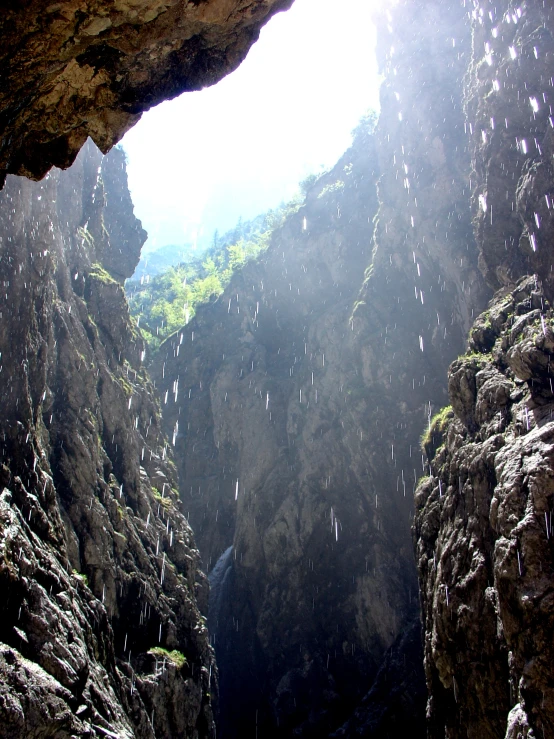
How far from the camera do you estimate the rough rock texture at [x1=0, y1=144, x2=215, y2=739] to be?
40.6ft

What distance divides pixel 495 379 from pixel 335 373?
24736 mm

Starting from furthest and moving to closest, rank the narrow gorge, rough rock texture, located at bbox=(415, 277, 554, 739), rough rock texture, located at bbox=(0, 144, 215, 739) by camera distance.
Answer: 1. rough rock texture, located at bbox=(0, 144, 215, 739)
2. rough rock texture, located at bbox=(415, 277, 554, 739)
3. the narrow gorge

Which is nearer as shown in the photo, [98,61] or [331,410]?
[98,61]

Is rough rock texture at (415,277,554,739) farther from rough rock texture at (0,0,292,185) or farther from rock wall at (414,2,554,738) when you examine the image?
rough rock texture at (0,0,292,185)

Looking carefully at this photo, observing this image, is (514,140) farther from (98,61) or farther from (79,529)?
(79,529)

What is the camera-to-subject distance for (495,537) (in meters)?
14.9

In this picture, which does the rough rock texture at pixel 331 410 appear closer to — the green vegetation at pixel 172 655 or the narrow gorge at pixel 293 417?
the narrow gorge at pixel 293 417

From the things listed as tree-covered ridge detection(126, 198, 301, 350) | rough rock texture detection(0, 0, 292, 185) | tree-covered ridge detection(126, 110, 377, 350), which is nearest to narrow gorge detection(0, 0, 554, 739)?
rough rock texture detection(0, 0, 292, 185)

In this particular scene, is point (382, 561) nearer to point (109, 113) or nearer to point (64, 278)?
point (64, 278)

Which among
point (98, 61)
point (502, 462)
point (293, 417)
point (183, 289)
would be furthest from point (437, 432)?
point (183, 289)

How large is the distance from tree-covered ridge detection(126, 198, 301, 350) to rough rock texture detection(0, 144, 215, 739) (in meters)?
24.4

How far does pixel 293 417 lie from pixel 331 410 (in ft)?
11.5

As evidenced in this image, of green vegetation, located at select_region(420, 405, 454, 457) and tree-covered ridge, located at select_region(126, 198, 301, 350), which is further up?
tree-covered ridge, located at select_region(126, 198, 301, 350)

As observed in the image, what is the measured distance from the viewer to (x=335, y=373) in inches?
1702
